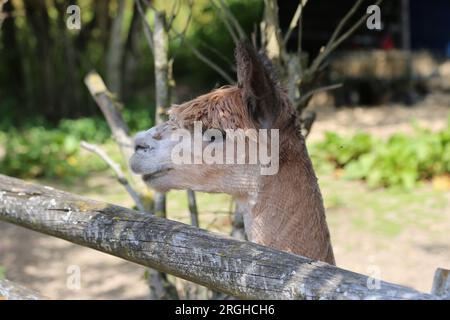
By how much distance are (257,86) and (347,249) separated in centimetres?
425

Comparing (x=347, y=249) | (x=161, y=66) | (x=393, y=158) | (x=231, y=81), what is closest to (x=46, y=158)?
(x=393, y=158)

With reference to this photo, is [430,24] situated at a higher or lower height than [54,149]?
higher

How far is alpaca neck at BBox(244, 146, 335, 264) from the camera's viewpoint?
2.97m

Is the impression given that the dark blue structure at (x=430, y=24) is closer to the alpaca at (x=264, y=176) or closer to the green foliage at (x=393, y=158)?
the green foliage at (x=393, y=158)

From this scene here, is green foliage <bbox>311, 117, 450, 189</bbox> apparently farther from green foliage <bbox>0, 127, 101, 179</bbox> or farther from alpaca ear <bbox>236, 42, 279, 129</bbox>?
alpaca ear <bbox>236, 42, 279, 129</bbox>

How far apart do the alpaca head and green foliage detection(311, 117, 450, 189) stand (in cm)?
579

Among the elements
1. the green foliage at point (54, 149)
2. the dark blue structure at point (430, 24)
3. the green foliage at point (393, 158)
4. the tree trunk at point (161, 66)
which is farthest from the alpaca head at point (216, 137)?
the dark blue structure at point (430, 24)

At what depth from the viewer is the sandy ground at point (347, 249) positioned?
6.18 metres

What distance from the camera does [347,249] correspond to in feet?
22.2

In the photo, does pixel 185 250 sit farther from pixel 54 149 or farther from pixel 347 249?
pixel 54 149

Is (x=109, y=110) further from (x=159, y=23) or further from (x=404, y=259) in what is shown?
(x=404, y=259)

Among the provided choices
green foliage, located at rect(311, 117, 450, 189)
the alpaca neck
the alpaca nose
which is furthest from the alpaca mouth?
green foliage, located at rect(311, 117, 450, 189)

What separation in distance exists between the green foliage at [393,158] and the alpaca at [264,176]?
18.8ft

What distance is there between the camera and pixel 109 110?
456cm
